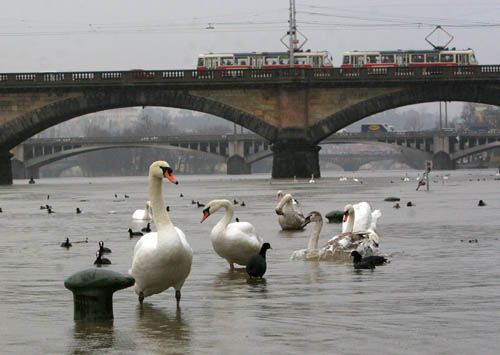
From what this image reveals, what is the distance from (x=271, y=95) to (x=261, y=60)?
10342 millimetres

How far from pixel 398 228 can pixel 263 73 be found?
6359cm

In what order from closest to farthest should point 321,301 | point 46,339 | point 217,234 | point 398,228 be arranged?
1. point 46,339
2. point 321,301
3. point 217,234
4. point 398,228

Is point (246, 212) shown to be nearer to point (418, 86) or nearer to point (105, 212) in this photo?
point (105, 212)

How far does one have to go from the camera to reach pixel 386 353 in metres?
13.0

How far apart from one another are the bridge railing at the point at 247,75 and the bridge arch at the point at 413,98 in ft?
2.97

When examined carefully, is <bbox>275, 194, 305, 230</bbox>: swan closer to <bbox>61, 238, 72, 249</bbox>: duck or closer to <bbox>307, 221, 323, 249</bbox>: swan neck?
<bbox>61, 238, 72, 249</bbox>: duck

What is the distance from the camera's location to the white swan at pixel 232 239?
2136cm

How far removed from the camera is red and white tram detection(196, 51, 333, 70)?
342 feet

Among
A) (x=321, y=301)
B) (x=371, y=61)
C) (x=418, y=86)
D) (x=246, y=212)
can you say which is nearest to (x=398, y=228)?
(x=246, y=212)

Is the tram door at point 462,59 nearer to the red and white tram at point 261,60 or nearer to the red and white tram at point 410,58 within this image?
the red and white tram at point 410,58

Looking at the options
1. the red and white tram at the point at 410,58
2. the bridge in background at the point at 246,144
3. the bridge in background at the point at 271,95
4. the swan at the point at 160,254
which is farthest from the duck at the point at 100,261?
the bridge in background at the point at 246,144

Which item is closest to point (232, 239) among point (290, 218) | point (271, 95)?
point (290, 218)

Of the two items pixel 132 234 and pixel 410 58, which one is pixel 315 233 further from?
pixel 410 58

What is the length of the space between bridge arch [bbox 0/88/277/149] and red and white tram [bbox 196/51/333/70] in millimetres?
8235
